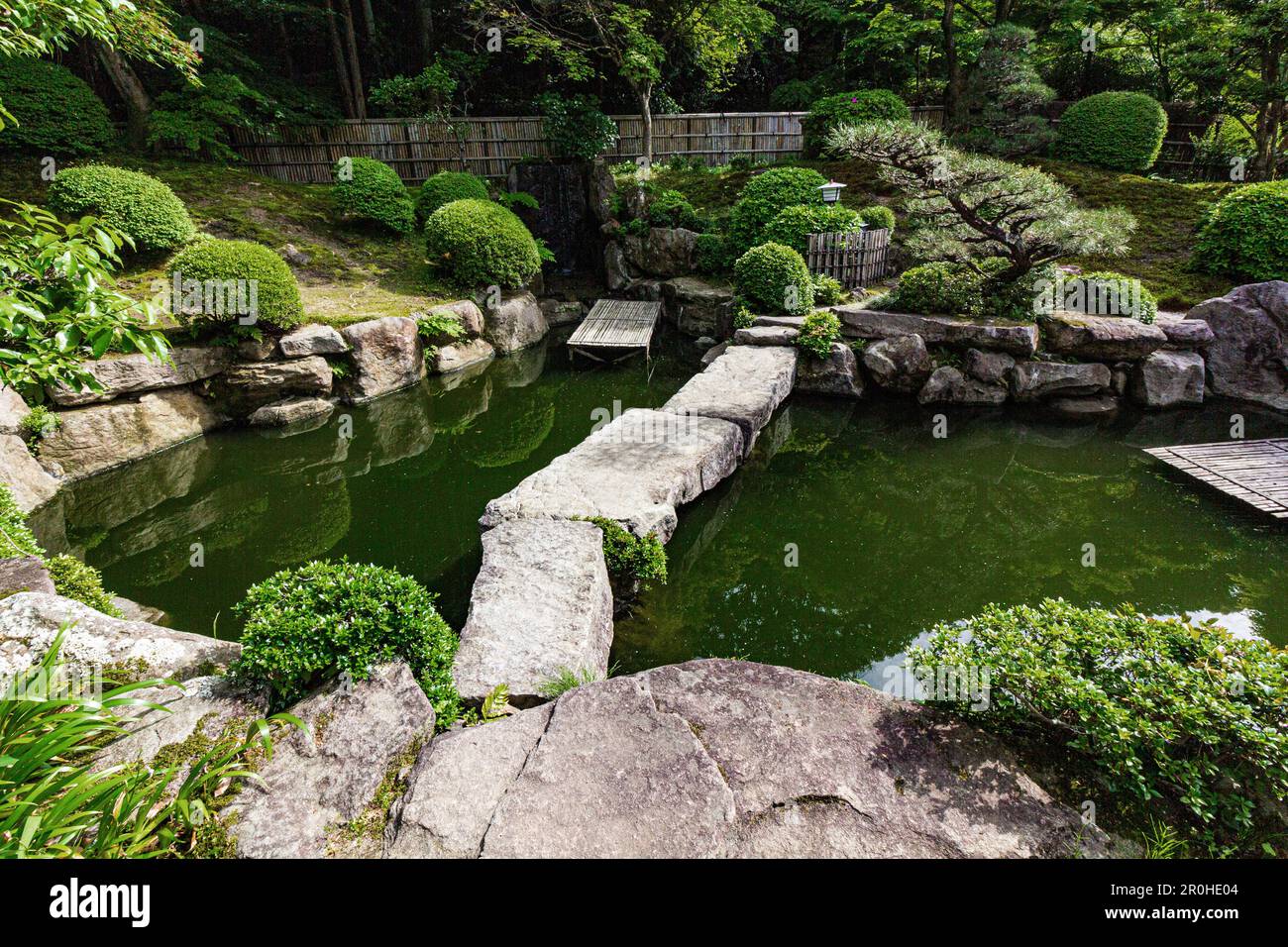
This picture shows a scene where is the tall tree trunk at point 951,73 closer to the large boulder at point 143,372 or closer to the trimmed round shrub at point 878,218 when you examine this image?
the trimmed round shrub at point 878,218

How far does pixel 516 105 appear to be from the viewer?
1817 centimetres

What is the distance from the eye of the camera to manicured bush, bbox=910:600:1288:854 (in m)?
2.33

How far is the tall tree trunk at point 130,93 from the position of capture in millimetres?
12039

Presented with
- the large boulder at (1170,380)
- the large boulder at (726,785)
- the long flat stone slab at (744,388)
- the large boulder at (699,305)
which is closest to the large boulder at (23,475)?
the large boulder at (726,785)

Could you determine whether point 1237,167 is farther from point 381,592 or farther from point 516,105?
point 381,592

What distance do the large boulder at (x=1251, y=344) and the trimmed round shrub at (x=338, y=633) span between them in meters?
10.6

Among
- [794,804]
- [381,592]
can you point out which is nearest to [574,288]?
[381,592]

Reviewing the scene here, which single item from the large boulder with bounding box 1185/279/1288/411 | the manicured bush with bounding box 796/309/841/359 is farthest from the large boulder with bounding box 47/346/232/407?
the large boulder with bounding box 1185/279/1288/411

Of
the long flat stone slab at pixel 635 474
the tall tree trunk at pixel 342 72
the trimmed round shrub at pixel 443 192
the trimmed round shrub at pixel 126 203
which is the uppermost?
the tall tree trunk at pixel 342 72

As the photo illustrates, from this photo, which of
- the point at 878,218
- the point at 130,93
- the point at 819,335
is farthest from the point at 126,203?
the point at 878,218

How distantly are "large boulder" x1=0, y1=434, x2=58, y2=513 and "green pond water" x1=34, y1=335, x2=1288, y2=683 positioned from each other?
0.19m

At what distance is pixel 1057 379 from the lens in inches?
326

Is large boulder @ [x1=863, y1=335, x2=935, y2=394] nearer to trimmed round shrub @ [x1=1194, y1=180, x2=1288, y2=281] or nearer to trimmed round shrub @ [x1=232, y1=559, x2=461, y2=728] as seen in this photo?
trimmed round shrub @ [x1=1194, y1=180, x2=1288, y2=281]

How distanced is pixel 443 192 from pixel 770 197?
271 inches
